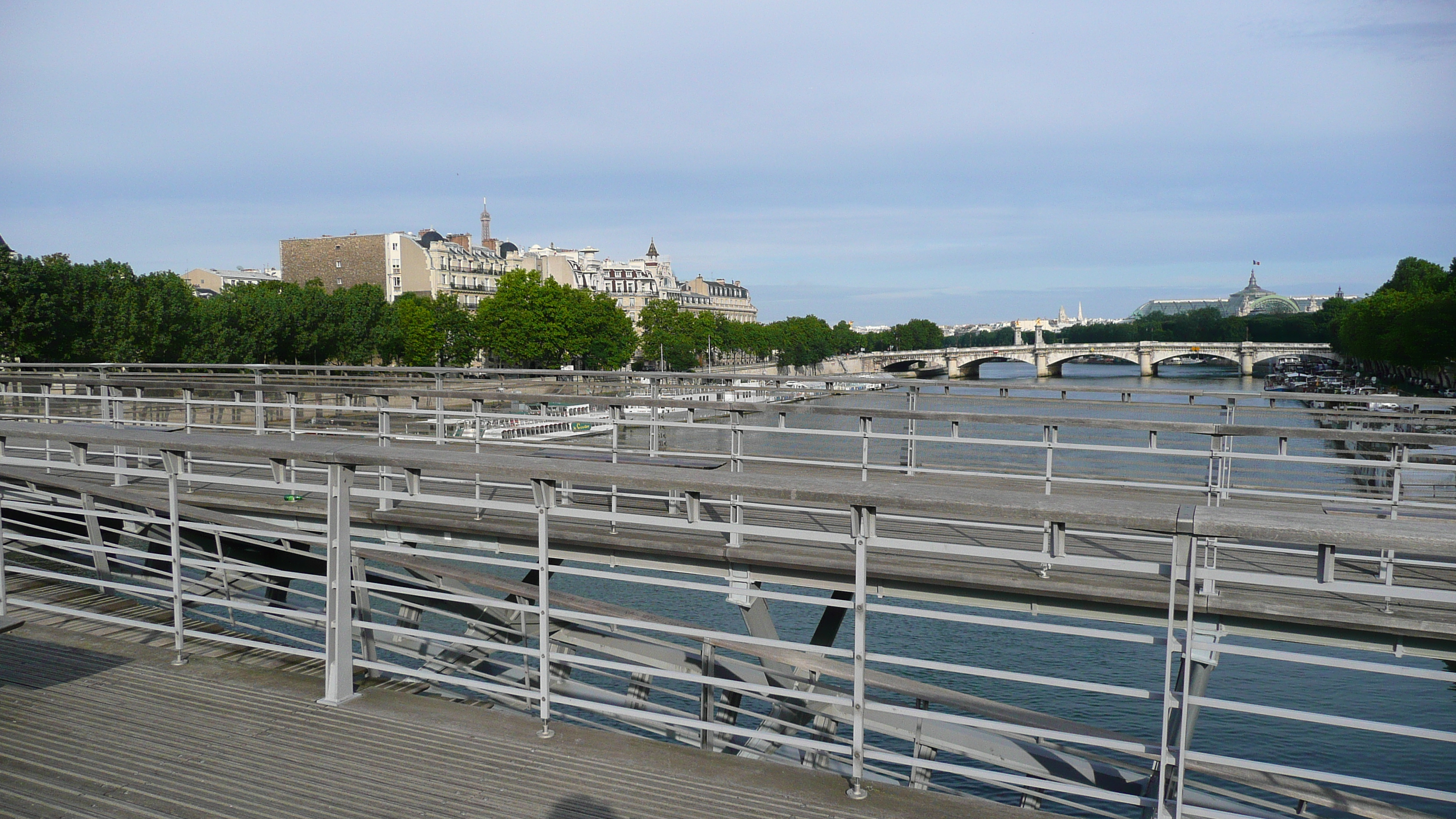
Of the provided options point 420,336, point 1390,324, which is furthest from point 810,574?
point 1390,324

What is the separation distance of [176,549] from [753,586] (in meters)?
3.53

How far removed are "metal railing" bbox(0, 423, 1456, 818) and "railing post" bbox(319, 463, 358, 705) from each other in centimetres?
1

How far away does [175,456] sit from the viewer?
504 centimetres

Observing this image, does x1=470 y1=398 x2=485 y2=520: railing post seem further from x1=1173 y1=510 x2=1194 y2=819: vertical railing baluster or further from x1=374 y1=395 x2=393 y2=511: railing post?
x1=1173 y1=510 x2=1194 y2=819: vertical railing baluster

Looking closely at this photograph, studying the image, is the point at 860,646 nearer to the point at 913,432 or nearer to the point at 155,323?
the point at 913,432

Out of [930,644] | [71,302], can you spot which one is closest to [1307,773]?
[930,644]

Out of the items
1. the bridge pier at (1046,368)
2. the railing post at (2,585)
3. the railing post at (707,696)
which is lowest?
the bridge pier at (1046,368)

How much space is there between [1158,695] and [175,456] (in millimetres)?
4482

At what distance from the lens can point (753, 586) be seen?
22.8 feet

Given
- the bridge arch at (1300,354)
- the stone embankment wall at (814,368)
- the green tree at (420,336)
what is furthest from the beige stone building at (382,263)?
the bridge arch at (1300,354)

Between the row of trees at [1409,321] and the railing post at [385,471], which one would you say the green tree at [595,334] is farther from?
the railing post at [385,471]

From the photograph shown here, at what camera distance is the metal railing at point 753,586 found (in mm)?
3248

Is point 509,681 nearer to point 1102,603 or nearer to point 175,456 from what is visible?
point 175,456

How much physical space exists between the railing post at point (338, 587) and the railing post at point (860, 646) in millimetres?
2277
